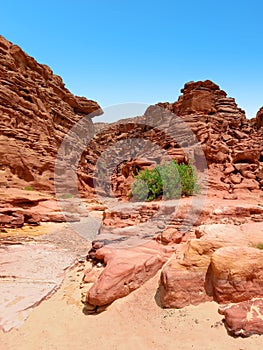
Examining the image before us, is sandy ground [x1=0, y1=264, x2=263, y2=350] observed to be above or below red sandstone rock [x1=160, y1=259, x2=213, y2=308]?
below

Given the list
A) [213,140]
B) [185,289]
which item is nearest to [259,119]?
[213,140]

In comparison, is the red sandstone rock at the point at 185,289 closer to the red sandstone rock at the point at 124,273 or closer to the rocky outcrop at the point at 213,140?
the red sandstone rock at the point at 124,273

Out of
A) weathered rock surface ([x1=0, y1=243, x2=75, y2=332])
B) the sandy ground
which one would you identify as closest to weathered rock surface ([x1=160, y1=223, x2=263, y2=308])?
the sandy ground

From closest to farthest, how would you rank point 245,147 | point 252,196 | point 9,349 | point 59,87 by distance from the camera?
point 9,349 → point 252,196 → point 245,147 → point 59,87

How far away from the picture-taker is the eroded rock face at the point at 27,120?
20312mm

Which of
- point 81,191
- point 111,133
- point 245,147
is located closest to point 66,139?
point 81,191

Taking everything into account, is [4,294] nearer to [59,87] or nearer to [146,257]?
[146,257]

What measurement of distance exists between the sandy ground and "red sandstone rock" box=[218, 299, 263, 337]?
86 millimetres

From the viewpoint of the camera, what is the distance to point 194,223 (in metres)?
7.13

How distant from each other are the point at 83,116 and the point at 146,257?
35321 millimetres

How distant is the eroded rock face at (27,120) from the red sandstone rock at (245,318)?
1911 centimetres

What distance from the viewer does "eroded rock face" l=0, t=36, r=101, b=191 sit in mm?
20312

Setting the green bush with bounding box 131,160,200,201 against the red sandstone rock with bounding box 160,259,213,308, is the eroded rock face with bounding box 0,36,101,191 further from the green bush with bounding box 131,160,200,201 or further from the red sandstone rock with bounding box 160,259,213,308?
the red sandstone rock with bounding box 160,259,213,308

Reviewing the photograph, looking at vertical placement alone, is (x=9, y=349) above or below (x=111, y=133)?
below
